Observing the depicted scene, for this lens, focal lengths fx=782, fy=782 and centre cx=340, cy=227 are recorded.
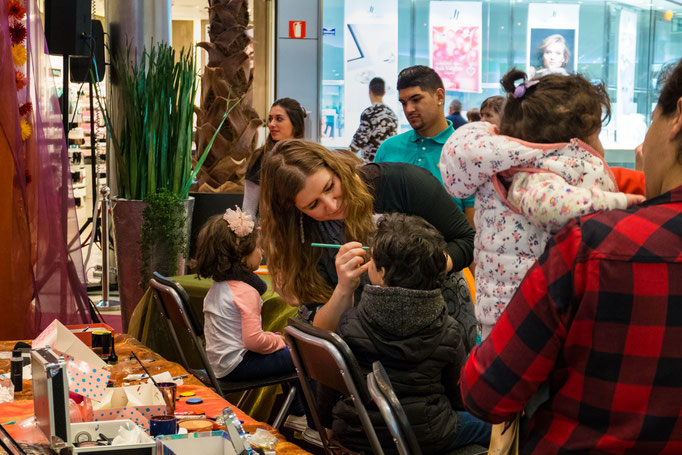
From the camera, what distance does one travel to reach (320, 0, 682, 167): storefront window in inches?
315

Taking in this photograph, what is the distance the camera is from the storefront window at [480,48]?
7996 millimetres

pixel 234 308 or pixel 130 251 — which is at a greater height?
pixel 234 308

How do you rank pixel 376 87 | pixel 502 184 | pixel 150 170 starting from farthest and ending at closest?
1. pixel 376 87
2. pixel 150 170
3. pixel 502 184

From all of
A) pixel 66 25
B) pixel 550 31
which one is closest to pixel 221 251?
pixel 66 25

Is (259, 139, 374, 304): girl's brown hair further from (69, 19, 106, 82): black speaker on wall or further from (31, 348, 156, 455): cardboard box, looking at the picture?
(69, 19, 106, 82): black speaker on wall

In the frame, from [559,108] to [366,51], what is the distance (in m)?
6.63

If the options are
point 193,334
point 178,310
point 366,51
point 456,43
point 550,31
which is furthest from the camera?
point 550,31

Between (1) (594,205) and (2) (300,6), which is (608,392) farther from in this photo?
(2) (300,6)

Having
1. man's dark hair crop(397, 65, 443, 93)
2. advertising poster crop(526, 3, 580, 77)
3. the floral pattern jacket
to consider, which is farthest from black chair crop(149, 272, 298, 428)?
advertising poster crop(526, 3, 580, 77)

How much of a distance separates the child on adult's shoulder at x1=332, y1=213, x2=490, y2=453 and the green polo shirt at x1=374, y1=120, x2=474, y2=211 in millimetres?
1617

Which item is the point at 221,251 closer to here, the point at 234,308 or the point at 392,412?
the point at 234,308

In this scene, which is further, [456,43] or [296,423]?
[456,43]

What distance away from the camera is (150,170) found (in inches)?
208

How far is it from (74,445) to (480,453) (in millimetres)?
1264
